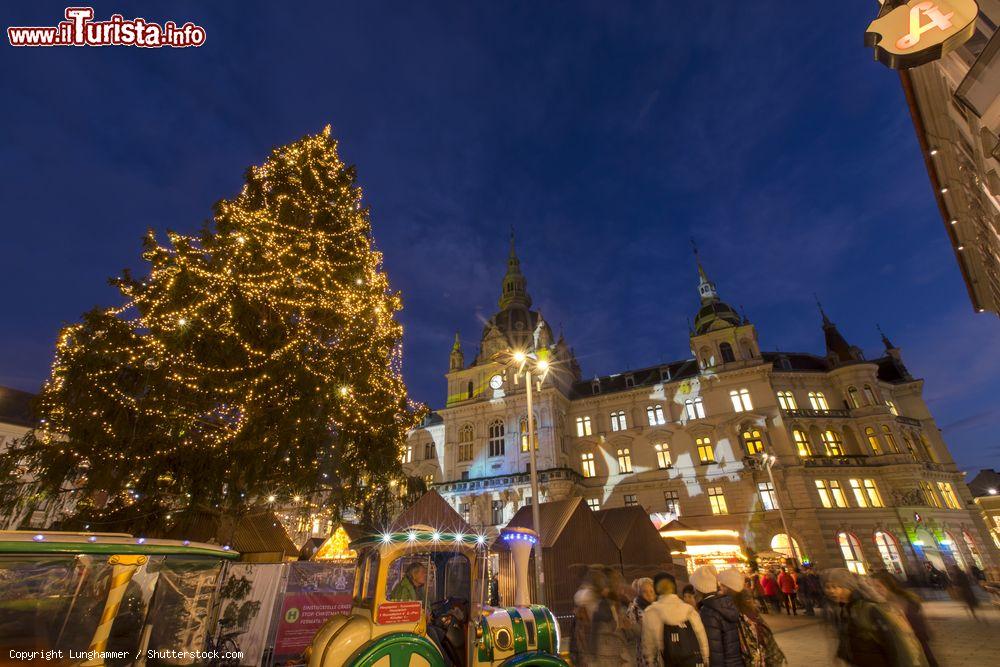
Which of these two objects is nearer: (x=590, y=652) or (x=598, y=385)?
(x=590, y=652)

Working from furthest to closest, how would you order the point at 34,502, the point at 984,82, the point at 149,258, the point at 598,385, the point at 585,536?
1. the point at 598,385
2. the point at 585,536
3. the point at 149,258
4. the point at 34,502
5. the point at 984,82

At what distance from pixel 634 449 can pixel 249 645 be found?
30.1 meters

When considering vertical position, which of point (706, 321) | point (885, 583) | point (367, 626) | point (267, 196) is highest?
point (706, 321)

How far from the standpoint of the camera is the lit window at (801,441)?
30781mm

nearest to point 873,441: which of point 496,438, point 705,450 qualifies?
point 705,450

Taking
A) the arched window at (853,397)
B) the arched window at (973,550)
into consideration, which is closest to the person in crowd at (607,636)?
the arched window at (853,397)

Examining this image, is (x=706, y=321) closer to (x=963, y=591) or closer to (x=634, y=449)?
(x=634, y=449)

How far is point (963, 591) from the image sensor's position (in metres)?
12.1

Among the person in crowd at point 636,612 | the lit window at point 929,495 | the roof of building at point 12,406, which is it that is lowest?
the person in crowd at point 636,612

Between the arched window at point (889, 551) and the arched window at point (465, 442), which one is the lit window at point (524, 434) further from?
the arched window at point (889, 551)

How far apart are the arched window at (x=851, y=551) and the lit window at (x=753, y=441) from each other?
21.9 ft

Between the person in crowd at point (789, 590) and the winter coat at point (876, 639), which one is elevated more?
the winter coat at point (876, 639)

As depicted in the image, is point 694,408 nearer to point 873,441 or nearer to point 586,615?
point 873,441

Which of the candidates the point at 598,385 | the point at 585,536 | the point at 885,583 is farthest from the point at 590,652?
the point at 598,385
